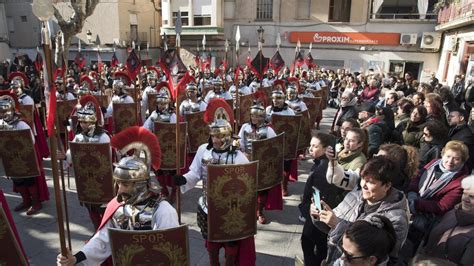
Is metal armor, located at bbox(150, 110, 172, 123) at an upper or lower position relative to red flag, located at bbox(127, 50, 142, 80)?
lower

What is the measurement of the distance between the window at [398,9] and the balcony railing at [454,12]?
2248mm

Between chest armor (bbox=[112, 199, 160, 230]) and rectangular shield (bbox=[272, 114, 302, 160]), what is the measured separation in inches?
136

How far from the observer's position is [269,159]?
4656mm

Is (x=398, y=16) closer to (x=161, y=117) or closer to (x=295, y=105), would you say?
(x=295, y=105)

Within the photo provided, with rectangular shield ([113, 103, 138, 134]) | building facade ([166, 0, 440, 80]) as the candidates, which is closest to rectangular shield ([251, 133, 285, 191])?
rectangular shield ([113, 103, 138, 134])

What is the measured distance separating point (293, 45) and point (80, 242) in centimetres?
2120

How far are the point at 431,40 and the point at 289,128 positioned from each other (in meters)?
18.5

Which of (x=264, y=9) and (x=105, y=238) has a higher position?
(x=264, y=9)

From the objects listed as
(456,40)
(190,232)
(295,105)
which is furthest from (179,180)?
(456,40)

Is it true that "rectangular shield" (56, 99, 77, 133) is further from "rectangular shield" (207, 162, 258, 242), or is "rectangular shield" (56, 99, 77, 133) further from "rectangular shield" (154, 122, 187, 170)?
"rectangular shield" (207, 162, 258, 242)

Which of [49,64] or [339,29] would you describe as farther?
[339,29]

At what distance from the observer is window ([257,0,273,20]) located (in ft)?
77.9

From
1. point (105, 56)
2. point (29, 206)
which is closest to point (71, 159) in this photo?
point (29, 206)

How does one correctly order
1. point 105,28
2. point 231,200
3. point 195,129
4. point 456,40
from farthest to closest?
point 105,28 < point 456,40 < point 195,129 < point 231,200
